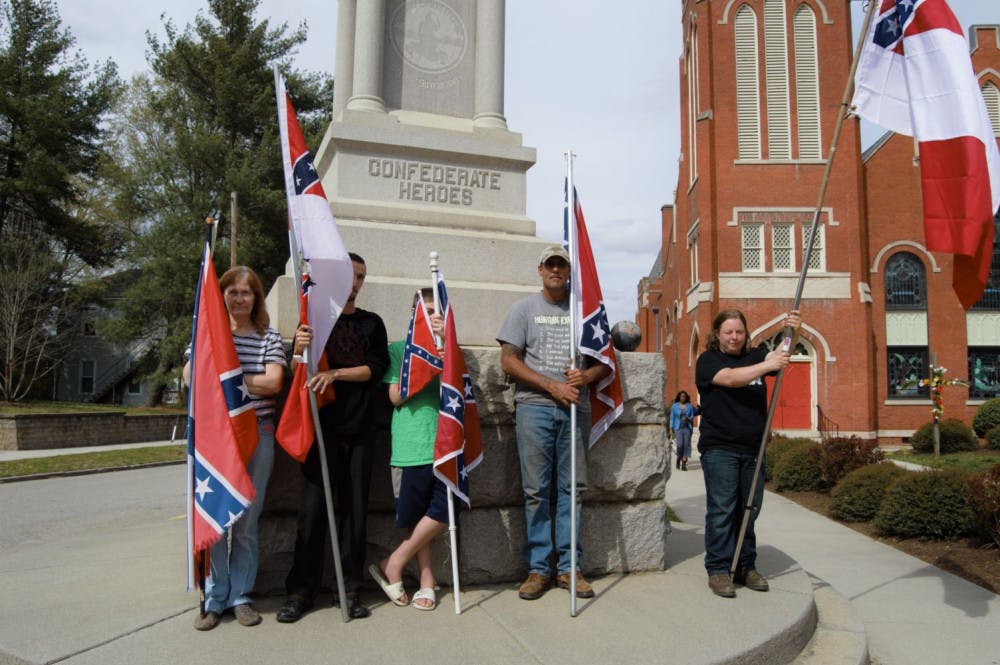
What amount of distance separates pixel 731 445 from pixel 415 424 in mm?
1943

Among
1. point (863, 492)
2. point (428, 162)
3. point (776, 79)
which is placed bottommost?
point (863, 492)

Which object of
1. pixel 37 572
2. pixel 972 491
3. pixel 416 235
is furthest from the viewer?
Result: pixel 972 491

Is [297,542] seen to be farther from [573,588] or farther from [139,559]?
[139,559]

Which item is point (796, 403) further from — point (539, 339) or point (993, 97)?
point (539, 339)

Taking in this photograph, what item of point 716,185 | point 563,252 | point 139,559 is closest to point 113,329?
point 716,185

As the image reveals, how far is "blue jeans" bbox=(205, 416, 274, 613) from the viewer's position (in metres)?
3.74

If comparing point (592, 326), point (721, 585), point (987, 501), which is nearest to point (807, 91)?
point (987, 501)

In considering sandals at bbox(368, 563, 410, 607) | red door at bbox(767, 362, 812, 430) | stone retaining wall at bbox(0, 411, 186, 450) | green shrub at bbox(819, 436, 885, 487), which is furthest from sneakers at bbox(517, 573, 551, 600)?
red door at bbox(767, 362, 812, 430)

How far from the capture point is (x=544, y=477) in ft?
13.9

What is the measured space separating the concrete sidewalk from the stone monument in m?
1.92

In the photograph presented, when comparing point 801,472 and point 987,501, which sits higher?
point 987,501

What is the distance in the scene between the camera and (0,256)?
30.3 m

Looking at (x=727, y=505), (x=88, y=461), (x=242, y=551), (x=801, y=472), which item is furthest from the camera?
(x=88, y=461)

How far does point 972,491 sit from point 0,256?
34.4m
